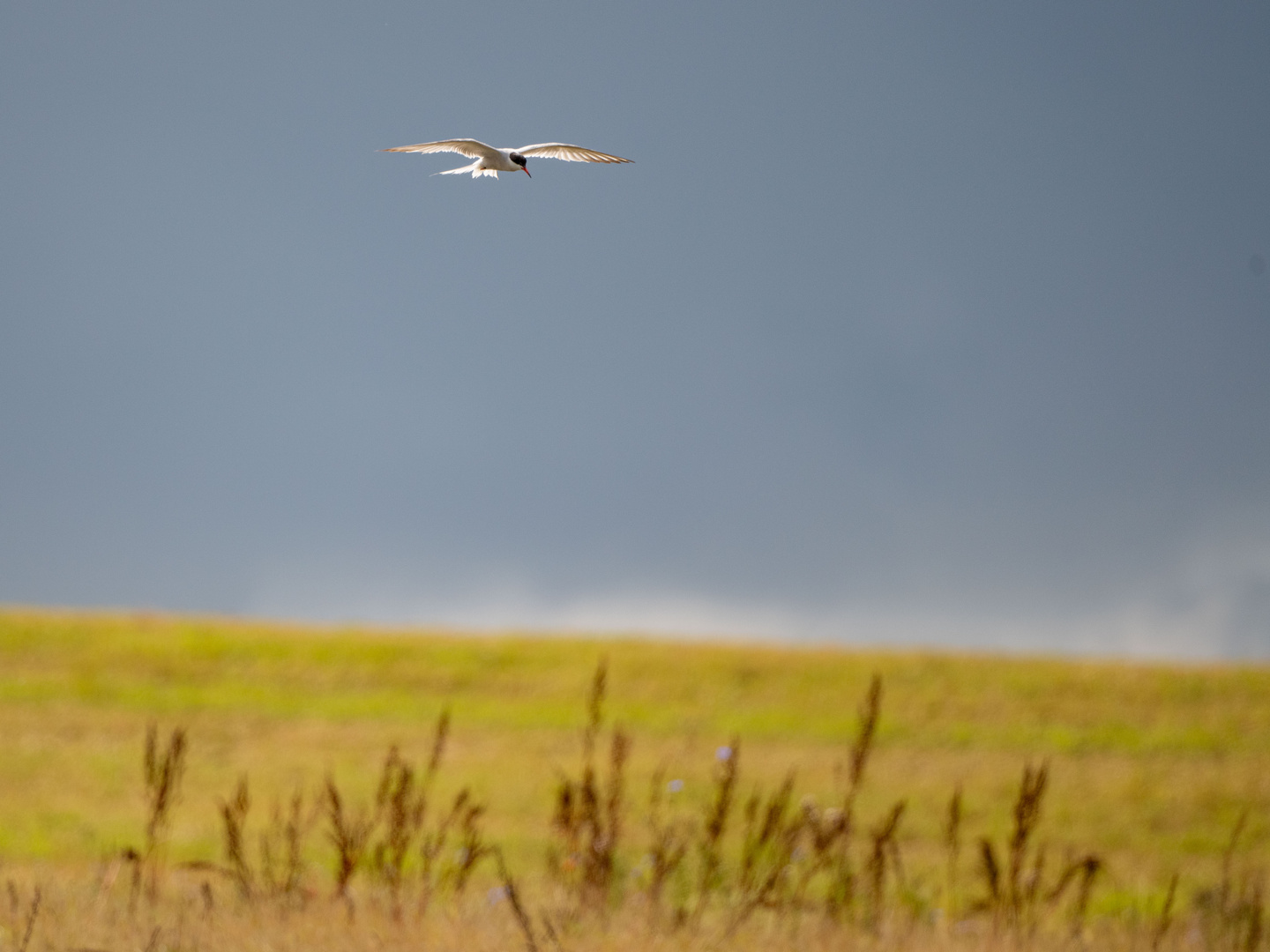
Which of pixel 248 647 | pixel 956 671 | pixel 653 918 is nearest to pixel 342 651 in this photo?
pixel 248 647

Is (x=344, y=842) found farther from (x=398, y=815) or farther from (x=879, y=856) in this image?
(x=879, y=856)

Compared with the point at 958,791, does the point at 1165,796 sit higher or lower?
lower

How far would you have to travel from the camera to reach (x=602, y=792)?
6.42 meters

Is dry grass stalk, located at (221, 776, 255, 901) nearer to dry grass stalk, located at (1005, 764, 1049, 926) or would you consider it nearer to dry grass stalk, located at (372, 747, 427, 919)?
Answer: dry grass stalk, located at (372, 747, 427, 919)

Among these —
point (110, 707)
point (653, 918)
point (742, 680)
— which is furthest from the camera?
point (742, 680)

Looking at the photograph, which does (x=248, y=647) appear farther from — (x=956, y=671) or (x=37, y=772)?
(x=956, y=671)

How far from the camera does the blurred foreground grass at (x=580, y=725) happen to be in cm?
1259

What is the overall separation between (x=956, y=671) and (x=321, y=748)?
1037 cm

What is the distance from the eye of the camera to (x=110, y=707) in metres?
17.5

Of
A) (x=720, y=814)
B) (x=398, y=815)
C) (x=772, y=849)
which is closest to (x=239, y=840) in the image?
(x=398, y=815)

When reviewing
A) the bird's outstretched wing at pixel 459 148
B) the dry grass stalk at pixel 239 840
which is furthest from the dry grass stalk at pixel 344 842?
the bird's outstretched wing at pixel 459 148

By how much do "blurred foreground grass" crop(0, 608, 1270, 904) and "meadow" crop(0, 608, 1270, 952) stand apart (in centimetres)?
6

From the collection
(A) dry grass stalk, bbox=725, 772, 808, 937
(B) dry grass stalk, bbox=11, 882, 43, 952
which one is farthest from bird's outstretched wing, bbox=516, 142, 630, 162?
(B) dry grass stalk, bbox=11, 882, 43, 952

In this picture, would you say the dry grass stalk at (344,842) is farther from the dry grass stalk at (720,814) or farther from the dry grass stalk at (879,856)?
the dry grass stalk at (879,856)
